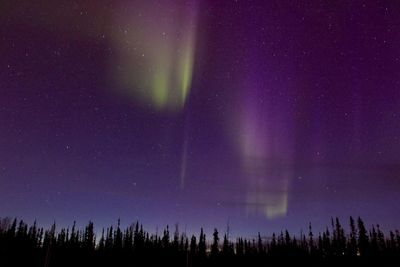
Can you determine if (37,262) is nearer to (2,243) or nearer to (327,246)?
(2,243)

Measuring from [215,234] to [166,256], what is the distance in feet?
108

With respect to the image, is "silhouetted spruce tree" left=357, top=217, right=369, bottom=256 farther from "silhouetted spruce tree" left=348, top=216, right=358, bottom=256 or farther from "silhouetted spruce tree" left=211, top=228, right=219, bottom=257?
"silhouetted spruce tree" left=211, top=228, right=219, bottom=257

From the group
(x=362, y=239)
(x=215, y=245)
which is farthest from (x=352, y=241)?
(x=215, y=245)

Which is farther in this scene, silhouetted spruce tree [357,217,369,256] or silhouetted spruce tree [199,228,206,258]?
silhouetted spruce tree [199,228,206,258]

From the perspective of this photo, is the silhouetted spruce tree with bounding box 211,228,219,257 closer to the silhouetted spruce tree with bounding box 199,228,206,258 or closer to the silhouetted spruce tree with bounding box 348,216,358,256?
the silhouetted spruce tree with bounding box 199,228,206,258

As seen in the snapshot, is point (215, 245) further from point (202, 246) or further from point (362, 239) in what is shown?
point (362, 239)

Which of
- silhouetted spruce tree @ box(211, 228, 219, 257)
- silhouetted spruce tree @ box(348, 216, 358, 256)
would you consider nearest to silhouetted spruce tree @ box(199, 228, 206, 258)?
silhouetted spruce tree @ box(211, 228, 219, 257)

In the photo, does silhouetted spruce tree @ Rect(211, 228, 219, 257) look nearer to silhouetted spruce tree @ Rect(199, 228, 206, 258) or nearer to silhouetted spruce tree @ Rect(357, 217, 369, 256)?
silhouetted spruce tree @ Rect(199, 228, 206, 258)

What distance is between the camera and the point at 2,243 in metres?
92.1

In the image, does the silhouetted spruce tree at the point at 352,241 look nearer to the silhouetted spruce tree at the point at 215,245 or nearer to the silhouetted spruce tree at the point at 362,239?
the silhouetted spruce tree at the point at 362,239

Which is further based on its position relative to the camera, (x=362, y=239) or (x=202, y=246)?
(x=202, y=246)

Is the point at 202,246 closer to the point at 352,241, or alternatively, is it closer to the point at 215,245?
the point at 215,245

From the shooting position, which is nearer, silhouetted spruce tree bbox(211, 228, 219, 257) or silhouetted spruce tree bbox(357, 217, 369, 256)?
silhouetted spruce tree bbox(357, 217, 369, 256)

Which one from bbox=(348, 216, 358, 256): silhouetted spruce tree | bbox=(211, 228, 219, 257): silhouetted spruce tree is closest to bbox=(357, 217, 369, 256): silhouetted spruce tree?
bbox=(348, 216, 358, 256): silhouetted spruce tree
